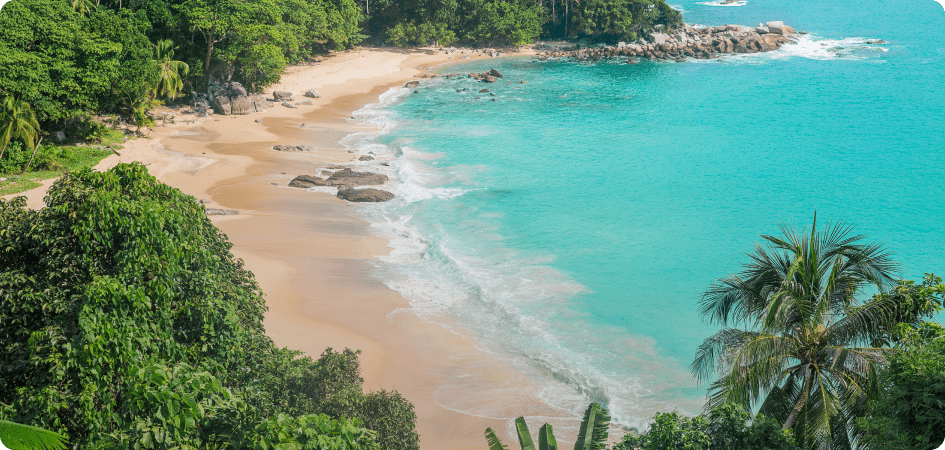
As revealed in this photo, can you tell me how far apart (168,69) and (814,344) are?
139ft

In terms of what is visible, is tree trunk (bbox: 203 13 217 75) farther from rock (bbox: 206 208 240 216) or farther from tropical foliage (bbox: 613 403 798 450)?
tropical foliage (bbox: 613 403 798 450)

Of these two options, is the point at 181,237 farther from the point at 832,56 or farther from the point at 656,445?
the point at 832,56

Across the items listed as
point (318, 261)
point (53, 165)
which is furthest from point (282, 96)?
point (318, 261)

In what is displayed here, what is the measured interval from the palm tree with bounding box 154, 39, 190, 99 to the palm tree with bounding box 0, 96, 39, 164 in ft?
39.1

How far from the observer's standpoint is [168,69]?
41.5 metres

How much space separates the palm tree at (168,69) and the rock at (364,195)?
17.5 meters

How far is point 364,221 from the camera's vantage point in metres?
29.8

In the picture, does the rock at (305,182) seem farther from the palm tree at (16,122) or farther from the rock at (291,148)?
the palm tree at (16,122)

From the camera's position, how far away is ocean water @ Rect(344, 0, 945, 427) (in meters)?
21.3

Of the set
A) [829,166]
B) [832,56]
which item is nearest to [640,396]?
[829,166]

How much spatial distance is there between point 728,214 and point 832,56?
57269mm

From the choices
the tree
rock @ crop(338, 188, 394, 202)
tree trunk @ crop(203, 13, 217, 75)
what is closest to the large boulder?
tree trunk @ crop(203, 13, 217, 75)

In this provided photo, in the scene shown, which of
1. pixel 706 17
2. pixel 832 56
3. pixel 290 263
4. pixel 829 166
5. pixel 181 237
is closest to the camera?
pixel 181 237

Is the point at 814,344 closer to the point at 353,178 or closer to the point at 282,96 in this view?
the point at 353,178
